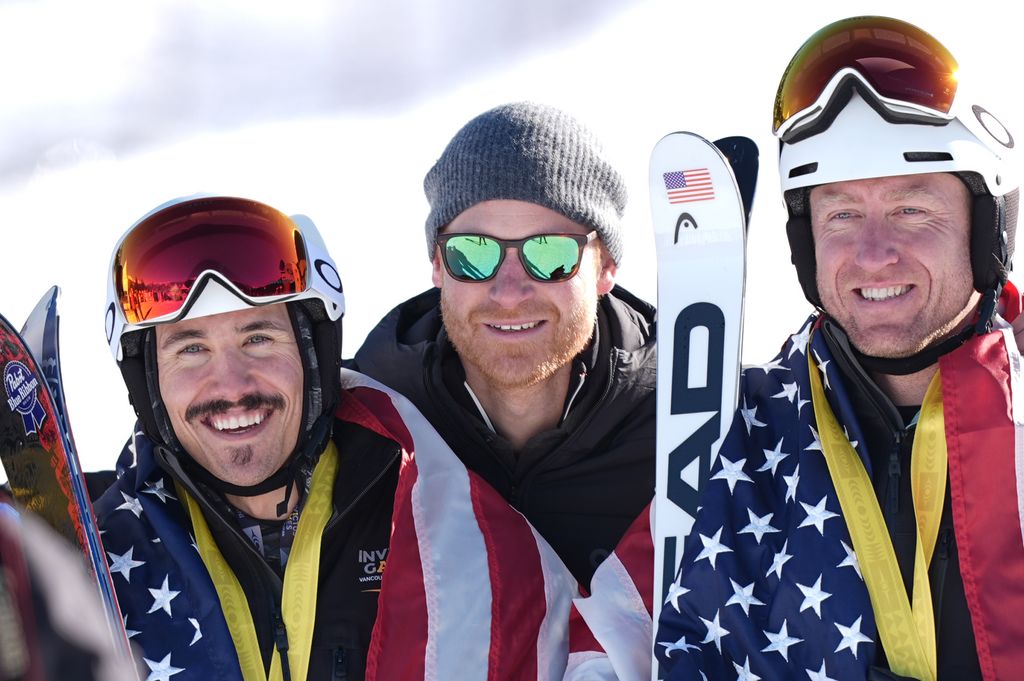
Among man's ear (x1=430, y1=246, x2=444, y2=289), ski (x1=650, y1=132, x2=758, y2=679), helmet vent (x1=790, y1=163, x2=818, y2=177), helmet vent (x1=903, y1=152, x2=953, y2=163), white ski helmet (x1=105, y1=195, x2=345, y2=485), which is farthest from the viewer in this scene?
man's ear (x1=430, y1=246, x2=444, y2=289)

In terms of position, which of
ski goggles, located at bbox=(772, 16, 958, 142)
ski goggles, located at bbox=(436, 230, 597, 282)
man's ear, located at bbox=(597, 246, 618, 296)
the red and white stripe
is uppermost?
ski goggles, located at bbox=(772, 16, 958, 142)

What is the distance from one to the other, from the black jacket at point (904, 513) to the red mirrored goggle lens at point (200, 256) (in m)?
1.52

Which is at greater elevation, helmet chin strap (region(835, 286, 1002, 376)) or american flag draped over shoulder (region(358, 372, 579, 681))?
helmet chin strap (region(835, 286, 1002, 376))

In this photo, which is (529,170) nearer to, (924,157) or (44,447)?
(924,157)

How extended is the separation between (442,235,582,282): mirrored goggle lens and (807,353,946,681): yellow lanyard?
3.71 feet

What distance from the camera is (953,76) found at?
9.39 feet

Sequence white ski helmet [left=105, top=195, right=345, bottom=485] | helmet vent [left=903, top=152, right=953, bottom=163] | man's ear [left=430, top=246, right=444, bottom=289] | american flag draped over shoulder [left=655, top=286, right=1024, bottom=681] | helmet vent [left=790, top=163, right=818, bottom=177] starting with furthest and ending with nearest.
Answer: man's ear [left=430, top=246, right=444, bottom=289]
white ski helmet [left=105, top=195, right=345, bottom=485]
helmet vent [left=790, top=163, right=818, bottom=177]
helmet vent [left=903, top=152, right=953, bottom=163]
american flag draped over shoulder [left=655, top=286, right=1024, bottom=681]

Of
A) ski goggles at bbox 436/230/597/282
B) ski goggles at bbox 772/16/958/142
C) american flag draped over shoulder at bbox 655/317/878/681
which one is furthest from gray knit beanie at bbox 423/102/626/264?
american flag draped over shoulder at bbox 655/317/878/681

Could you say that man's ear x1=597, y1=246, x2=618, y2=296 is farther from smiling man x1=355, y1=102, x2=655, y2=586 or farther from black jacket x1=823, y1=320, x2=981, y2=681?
black jacket x1=823, y1=320, x2=981, y2=681

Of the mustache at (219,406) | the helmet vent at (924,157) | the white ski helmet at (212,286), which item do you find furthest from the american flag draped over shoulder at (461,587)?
the helmet vent at (924,157)

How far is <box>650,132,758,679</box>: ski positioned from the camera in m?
3.34

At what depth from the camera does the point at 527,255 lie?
3.66 meters

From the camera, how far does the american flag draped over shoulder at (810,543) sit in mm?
2537

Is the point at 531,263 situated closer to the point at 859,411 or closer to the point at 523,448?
the point at 523,448
